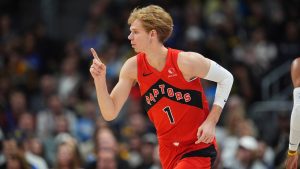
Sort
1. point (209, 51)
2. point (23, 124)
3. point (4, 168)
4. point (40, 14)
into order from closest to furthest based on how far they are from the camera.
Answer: point (4, 168) < point (23, 124) < point (209, 51) < point (40, 14)

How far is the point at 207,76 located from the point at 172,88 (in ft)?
1.14

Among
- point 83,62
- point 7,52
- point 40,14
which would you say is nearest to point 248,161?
point 83,62

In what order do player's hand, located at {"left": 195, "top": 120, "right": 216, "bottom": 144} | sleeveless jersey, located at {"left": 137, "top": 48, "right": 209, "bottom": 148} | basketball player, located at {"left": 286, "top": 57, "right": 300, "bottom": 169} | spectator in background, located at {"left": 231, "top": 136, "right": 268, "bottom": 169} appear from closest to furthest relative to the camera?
player's hand, located at {"left": 195, "top": 120, "right": 216, "bottom": 144}
sleeveless jersey, located at {"left": 137, "top": 48, "right": 209, "bottom": 148}
basketball player, located at {"left": 286, "top": 57, "right": 300, "bottom": 169}
spectator in background, located at {"left": 231, "top": 136, "right": 268, "bottom": 169}

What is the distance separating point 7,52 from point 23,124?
3.08 meters

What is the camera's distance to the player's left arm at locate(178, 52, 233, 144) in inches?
254

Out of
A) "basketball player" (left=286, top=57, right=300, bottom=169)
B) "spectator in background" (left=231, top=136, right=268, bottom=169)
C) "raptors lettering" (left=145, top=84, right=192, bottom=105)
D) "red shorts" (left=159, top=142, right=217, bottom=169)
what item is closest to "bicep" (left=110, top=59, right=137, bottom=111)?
"raptors lettering" (left=145, top=84, right=192, bottom=105)

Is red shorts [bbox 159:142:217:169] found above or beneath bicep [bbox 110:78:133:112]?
beneath

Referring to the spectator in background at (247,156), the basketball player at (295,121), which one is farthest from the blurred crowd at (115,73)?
the basketball player at (295,121)

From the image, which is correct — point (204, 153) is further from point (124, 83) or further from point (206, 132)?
point (124, 83)

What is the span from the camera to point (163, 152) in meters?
6.90

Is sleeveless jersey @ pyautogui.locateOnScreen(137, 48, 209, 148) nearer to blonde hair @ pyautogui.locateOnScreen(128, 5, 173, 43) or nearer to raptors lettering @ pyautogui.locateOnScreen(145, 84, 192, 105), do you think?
raptors lettering @ pyautogui.locateOnScreen(145, 84, 192, 105)

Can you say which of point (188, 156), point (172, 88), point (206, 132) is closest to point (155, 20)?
point (172, 88)

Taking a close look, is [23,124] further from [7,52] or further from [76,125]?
[7,52]

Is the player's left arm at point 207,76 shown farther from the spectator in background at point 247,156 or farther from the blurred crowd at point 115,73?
the spectator in background at point 247,156
